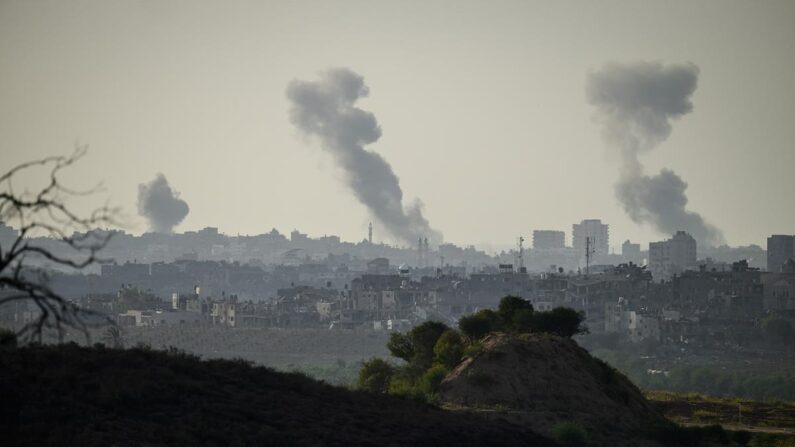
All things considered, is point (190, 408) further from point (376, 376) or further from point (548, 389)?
point (376, 376)

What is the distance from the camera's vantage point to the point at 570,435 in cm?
4447

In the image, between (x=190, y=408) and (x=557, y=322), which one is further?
(x=557, y=322)

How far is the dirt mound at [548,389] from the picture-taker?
4947 cm

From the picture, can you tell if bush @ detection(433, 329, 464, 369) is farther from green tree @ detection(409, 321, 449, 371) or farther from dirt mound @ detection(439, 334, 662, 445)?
dirt mound @ detection(439, 334, 662, 445)

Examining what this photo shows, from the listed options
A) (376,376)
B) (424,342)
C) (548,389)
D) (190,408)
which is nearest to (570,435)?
(548,389)

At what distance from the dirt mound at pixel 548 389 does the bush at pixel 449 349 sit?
4.38 m

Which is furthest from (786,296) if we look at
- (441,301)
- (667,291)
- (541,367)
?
(541,367)

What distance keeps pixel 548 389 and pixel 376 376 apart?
1542cm

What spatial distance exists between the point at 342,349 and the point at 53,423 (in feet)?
406

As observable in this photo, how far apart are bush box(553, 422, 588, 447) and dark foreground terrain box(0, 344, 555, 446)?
1.97m

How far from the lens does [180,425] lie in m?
33.4

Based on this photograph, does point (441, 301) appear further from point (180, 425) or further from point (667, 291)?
point (180, 425)

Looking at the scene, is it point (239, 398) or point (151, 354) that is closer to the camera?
point (239, 398)

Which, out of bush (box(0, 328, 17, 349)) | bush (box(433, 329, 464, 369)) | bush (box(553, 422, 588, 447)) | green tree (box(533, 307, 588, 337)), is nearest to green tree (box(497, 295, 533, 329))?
green tree (box(533, 307, 588, 337))
